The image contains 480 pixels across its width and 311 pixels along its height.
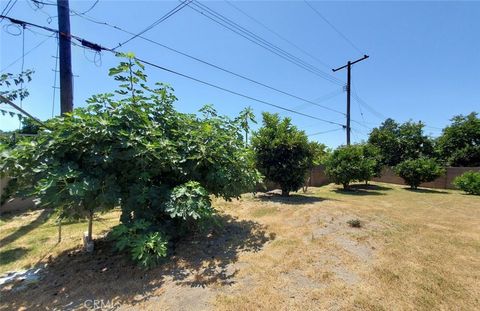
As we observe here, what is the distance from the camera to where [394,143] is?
18.2 m

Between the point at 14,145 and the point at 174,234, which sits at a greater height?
the point at 14,145

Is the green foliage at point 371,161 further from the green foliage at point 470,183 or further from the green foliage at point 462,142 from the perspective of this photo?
the green foliage at point 462,142

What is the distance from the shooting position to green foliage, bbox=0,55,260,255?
3389 mm

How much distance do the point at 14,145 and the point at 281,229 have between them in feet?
14.0

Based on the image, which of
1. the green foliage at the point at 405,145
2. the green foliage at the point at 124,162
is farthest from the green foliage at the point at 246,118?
the green foliage at the point at 405,145

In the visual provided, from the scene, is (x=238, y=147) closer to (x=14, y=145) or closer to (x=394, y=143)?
(x=14, y=145)

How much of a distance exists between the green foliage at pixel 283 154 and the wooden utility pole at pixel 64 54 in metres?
5.07

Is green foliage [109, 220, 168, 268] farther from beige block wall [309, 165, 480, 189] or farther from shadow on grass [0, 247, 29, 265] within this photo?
beige block wall [309, 165, 480, 189]

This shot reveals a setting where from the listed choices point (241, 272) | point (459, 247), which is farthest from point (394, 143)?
point (241, 272)

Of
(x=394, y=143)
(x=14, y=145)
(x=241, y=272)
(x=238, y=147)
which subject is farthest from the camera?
(x=394, y=143)

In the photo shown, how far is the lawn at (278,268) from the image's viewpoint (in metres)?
2.74

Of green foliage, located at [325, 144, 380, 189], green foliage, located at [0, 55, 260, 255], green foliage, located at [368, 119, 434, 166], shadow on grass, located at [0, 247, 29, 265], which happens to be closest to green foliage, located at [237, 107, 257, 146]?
green foliage, located at [0, 55, 260, 255]

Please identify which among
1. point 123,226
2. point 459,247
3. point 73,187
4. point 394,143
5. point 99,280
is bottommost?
point 99,280

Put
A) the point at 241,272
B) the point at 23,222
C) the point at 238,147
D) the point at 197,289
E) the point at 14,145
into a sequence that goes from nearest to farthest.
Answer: the point at 197,289, the point at 241,272, the point at 14,145, the point at 238,147, the point at 23,222
